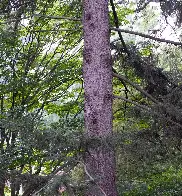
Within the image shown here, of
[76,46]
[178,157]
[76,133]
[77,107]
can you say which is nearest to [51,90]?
[77,107]

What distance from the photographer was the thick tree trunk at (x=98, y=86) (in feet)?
12.9

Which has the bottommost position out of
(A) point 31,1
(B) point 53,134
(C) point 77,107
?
(B) point 53,134

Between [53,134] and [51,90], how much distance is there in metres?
4.05

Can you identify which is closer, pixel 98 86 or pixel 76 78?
pixel 98 86

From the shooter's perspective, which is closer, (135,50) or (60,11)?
(135,50)

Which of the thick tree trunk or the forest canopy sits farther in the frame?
the forest canopy

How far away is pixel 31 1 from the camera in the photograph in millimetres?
5773

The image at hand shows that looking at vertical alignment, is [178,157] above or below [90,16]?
below

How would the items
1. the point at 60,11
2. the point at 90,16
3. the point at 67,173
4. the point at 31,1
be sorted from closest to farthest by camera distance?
1. the point at 67,173
2. the point at 90,16
3. the point at 31,1
4. the point at 60,11

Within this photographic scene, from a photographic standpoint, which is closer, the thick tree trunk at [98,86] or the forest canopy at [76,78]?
the thick tree trunk at [98,86]

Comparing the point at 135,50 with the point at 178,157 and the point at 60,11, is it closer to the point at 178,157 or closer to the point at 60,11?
the point at 60,11

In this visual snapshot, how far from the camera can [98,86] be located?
13.9ft

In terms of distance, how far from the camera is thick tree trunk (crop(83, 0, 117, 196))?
12.9ft

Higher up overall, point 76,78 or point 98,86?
point 76,78
